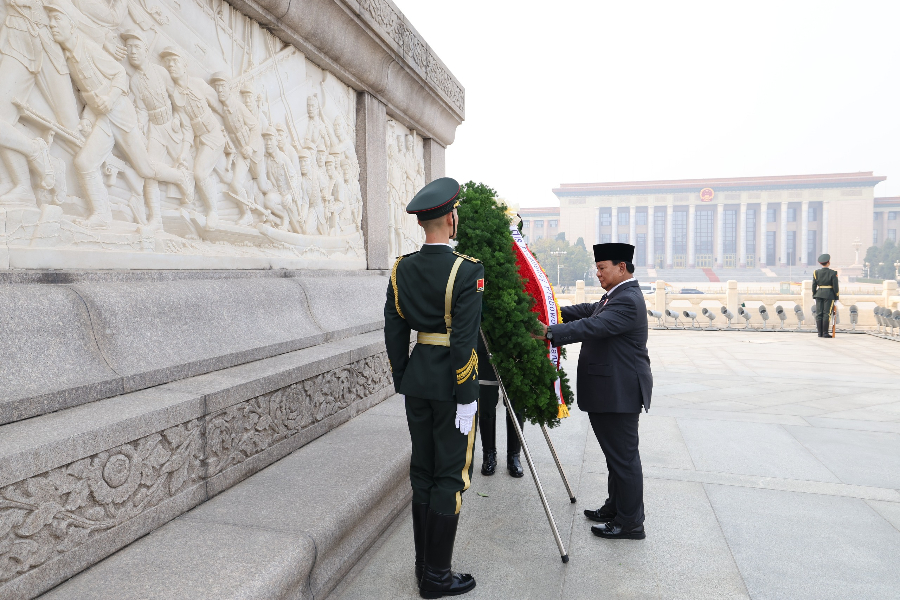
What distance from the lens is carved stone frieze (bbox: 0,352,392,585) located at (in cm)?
173

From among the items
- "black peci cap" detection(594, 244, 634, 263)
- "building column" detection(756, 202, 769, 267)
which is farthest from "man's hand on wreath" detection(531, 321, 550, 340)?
"building column" detection(756, 202, 769, 267)

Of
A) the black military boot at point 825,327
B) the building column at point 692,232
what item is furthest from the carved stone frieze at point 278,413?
the building column at point 692,232

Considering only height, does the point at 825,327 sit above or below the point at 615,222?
below

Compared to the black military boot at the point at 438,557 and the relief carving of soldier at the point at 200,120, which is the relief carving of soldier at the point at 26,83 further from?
the black military boot at the point at 438,557

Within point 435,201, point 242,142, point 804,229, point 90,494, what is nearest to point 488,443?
point 435,201

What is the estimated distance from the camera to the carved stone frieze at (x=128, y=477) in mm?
1734

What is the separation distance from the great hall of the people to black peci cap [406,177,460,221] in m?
94.8

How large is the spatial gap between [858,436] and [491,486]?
347 centimetres

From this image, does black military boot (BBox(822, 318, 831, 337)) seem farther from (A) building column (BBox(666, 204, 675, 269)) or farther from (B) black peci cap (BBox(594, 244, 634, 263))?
(A) building column (BBox(666, 204, 675, 269))

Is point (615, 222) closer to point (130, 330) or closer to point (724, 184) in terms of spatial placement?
point (724, 184)

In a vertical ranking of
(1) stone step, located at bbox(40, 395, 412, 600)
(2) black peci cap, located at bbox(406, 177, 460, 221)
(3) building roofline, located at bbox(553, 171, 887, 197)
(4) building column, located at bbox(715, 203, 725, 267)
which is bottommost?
(1) stone step, located at bbox(40, 395, 412, 600)

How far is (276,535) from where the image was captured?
7.25 ft

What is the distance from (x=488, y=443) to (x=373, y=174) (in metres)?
3.32

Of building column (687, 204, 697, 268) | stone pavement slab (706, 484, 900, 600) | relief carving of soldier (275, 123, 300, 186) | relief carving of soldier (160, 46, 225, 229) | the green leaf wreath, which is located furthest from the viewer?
building column (687, 204, 697, 268)
